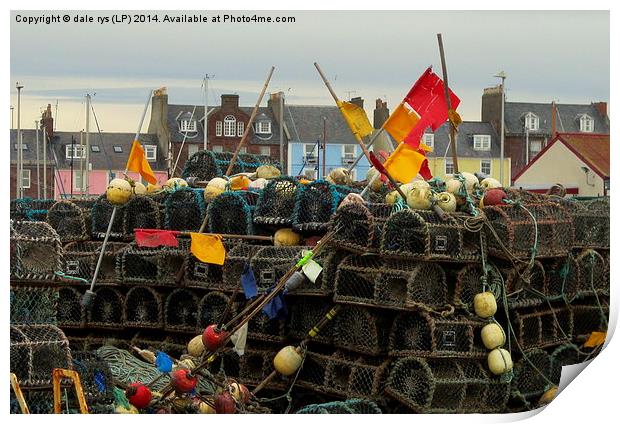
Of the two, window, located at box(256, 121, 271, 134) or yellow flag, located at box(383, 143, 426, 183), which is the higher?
window, located at box(256, 121, 271, 134)

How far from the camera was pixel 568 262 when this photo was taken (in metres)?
10.3

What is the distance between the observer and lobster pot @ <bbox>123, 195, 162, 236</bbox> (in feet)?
37.1

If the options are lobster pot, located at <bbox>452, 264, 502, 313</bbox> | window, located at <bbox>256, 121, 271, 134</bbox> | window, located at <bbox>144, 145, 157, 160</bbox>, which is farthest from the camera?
window, located at <bbox>256, 121, 271, 134</bbox>

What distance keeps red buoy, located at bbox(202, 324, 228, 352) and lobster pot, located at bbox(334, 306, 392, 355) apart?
3.08 feet

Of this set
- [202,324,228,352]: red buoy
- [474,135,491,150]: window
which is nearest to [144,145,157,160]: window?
[474,135,491,150]: window

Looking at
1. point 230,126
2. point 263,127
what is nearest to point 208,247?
point 230,126

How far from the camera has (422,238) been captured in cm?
926

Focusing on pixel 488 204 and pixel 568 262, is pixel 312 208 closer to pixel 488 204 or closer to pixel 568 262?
pixel 488 204

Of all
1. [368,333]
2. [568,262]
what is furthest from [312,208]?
[568,262]

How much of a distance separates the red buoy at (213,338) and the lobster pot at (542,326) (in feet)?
7.71

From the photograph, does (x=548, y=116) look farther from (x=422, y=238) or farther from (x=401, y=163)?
(x=422, y=238)

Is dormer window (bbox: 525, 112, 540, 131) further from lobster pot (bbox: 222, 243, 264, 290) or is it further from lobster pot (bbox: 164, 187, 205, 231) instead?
lobster pot (bbox: 222, 243, 264, 290)

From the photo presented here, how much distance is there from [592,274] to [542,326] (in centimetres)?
93

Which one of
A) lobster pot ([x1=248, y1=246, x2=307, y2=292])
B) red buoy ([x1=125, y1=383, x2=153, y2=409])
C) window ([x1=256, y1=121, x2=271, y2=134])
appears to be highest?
window ([x1=256, y1=121, x2=271, y2=134])
